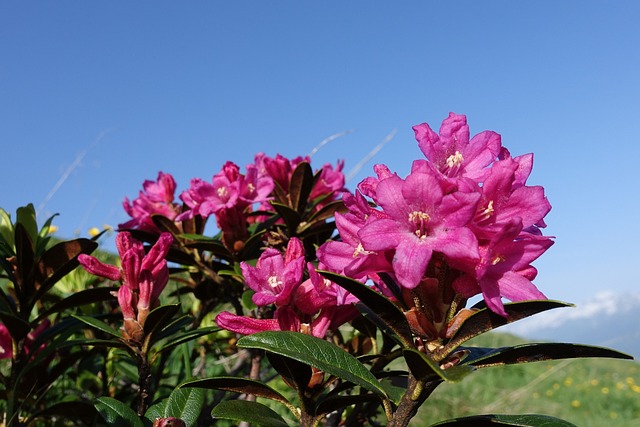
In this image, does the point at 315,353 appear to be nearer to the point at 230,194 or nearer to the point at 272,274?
the point at 272,274

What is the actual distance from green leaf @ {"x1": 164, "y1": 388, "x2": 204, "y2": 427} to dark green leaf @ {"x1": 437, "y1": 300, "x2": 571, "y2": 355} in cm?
59

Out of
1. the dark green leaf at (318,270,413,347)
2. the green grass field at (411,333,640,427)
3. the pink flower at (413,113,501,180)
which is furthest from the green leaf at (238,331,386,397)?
the green grass field at (411,333,640,427)

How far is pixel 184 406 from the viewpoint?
1.31 meters

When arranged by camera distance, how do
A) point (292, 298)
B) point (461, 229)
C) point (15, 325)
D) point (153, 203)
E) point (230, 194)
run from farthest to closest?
1. point (153, 203)
2. point (230, 194)
3. point (15, 325)
4. point (292, 298)
5. point (461, 229)

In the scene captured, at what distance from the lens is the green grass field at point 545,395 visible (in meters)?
5.21

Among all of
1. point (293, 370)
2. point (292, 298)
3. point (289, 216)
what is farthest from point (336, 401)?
point (289, 216)

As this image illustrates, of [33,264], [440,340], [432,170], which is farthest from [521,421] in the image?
[33,264]

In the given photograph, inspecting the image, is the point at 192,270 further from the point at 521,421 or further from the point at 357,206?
the point at 521,421

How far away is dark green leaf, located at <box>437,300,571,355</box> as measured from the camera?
0.96m

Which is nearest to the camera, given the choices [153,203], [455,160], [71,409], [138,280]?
[455,160]

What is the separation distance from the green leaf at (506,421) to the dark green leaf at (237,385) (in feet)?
1.12

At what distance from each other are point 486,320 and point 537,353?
0.12 metres

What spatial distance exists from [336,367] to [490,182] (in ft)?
1.30

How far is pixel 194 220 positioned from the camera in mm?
1998
